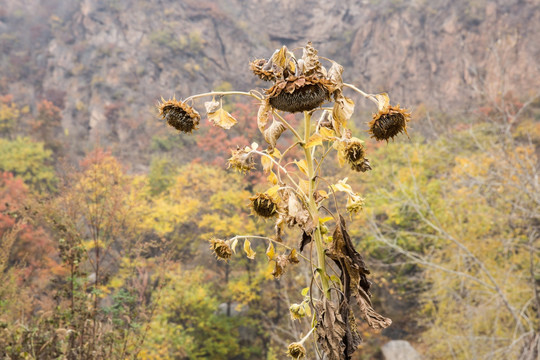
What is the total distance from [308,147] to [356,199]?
22 cm

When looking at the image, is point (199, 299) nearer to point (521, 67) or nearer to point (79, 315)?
point (79, 315)

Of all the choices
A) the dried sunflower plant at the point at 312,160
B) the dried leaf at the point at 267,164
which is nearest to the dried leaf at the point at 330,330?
the dried sunflower plant at the point at 312,160

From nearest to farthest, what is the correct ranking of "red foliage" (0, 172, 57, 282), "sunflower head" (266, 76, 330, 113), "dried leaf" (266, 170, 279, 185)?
"sunflower head" (266, 76, 330, 113) < "dried leaf" (266, 170, 279, 185) < "red foliage" (0, 172, 57, 282)

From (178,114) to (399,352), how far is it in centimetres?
1010

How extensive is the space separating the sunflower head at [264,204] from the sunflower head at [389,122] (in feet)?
1.02

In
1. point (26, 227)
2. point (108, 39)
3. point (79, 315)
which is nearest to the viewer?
point (79, 315)

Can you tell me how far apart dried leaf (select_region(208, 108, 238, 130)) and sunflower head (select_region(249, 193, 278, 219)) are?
21cm

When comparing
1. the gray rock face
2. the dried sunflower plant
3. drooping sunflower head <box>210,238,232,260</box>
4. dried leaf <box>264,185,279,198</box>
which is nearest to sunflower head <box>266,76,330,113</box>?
the dried sunflower plant

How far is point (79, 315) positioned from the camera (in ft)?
8.93

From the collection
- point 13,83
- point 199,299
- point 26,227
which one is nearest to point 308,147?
point 199,299

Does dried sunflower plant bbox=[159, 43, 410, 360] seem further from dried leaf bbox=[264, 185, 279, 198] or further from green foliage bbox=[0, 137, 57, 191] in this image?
green foliage bbox=[0, 137, 57, 191]

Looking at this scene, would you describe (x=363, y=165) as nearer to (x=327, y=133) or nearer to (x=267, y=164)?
(x=327, y=133)

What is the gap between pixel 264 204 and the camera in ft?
2.97

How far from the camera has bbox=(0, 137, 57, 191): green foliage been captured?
1625 centimetres
